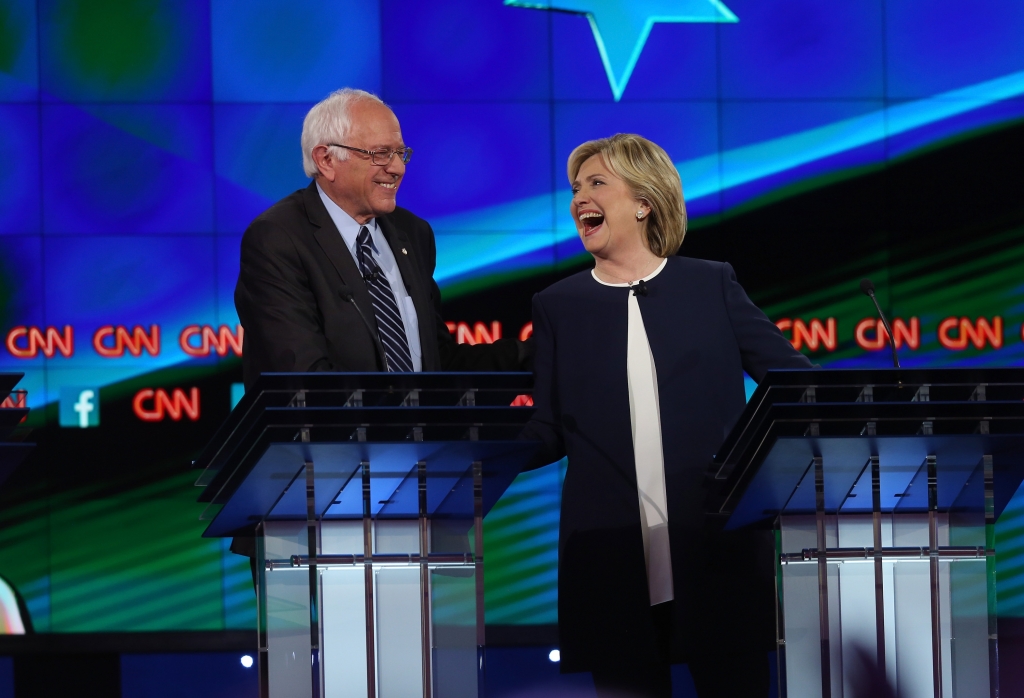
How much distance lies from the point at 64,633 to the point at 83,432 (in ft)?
3.08

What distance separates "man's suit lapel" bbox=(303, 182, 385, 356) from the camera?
9.98ft

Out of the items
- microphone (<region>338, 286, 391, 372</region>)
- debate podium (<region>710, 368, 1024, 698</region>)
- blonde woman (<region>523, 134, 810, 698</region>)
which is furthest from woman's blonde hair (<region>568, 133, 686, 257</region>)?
debate podium (<region>710, 368, 1024, 698</region>)

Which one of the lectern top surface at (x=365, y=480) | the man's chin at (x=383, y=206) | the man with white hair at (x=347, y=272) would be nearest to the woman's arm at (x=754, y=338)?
the man with white hair at (x=347, y=272)

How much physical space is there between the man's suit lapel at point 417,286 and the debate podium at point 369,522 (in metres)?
0.88

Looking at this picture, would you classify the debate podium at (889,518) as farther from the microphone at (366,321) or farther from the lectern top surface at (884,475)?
the microphone at (366,321)

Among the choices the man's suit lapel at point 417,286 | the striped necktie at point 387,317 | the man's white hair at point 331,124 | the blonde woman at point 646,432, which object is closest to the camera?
the blonde woman at point 646,432

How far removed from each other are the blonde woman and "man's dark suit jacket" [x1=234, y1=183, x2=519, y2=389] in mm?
303

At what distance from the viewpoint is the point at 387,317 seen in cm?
310

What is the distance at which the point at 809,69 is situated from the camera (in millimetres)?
6168

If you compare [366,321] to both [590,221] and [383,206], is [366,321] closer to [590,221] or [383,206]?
[383,206]

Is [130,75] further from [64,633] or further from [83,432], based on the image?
[64,633]

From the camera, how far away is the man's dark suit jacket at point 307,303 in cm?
288

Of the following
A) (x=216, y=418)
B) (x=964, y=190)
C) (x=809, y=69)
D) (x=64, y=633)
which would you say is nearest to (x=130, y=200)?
(x=216, y=418)

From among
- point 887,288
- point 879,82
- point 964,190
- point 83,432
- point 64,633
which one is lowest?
point 64,633
